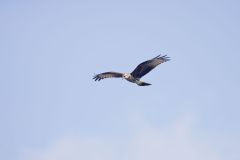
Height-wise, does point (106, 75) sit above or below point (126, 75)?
above

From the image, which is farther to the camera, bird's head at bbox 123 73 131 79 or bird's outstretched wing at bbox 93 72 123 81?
bird's outstretched wing at bbox 93 72 123 81

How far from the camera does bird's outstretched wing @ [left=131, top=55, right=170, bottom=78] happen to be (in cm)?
2916

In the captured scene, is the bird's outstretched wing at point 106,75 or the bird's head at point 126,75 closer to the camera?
the bird's head at point 126,75

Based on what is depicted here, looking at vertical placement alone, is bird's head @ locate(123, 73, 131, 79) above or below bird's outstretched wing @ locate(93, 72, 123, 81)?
below

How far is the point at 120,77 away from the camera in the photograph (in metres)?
30.7

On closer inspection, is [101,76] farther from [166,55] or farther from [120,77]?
[166,55]

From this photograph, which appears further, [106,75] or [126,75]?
[106,75]

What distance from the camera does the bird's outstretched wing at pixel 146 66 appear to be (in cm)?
2916

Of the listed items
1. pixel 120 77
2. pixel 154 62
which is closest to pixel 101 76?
pixel 120 77

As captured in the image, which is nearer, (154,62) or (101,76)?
(154,62)

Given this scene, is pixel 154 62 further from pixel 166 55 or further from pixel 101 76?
pixel 101 76

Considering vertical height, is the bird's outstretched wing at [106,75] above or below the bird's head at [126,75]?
above

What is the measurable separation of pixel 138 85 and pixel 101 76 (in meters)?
2.96

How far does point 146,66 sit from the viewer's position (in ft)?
96.5
